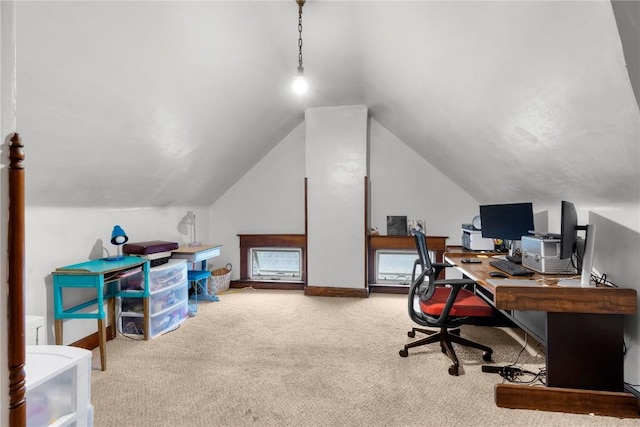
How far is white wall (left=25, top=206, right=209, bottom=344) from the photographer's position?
7.83 ft

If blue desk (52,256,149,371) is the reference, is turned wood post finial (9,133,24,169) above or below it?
above

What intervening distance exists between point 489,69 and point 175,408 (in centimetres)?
281

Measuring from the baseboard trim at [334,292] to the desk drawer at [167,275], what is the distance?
1.70 metres

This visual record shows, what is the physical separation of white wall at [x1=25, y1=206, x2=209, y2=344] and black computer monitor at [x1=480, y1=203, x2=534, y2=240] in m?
3.70

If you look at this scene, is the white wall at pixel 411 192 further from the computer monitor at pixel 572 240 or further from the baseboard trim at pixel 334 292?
the computer monitor at pixel 572 240

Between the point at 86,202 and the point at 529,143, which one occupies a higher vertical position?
the point at 529,143

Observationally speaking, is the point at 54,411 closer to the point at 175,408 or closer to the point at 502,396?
the point at 175,408

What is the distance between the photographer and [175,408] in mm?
1967

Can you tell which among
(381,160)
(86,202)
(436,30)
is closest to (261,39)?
(436,30)

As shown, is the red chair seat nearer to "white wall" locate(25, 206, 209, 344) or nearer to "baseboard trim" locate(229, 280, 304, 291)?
"baseboard trim" locate(229, 280, 304, 291)

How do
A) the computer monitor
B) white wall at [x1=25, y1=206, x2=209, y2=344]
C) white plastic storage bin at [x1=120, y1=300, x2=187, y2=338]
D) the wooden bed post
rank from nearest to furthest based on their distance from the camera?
1. the wooden bed post
2. the computer monitor
3. white wall at [x1=25, y1=206, x2=209, y2=344]
4. white plastic storage bin at [x1=120, y1=300, x2=187, y2=338]

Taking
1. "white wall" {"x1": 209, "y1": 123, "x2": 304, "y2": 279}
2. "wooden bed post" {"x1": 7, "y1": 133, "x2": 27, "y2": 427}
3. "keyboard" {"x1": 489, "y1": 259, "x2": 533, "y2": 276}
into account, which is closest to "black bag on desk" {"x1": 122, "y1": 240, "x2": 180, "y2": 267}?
"white wall" {"x1": 209, "y1": 123, "x2": 304, "y2": 279}

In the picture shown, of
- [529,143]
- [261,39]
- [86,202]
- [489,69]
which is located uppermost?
[261,39]

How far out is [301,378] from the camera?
7.63 ft
